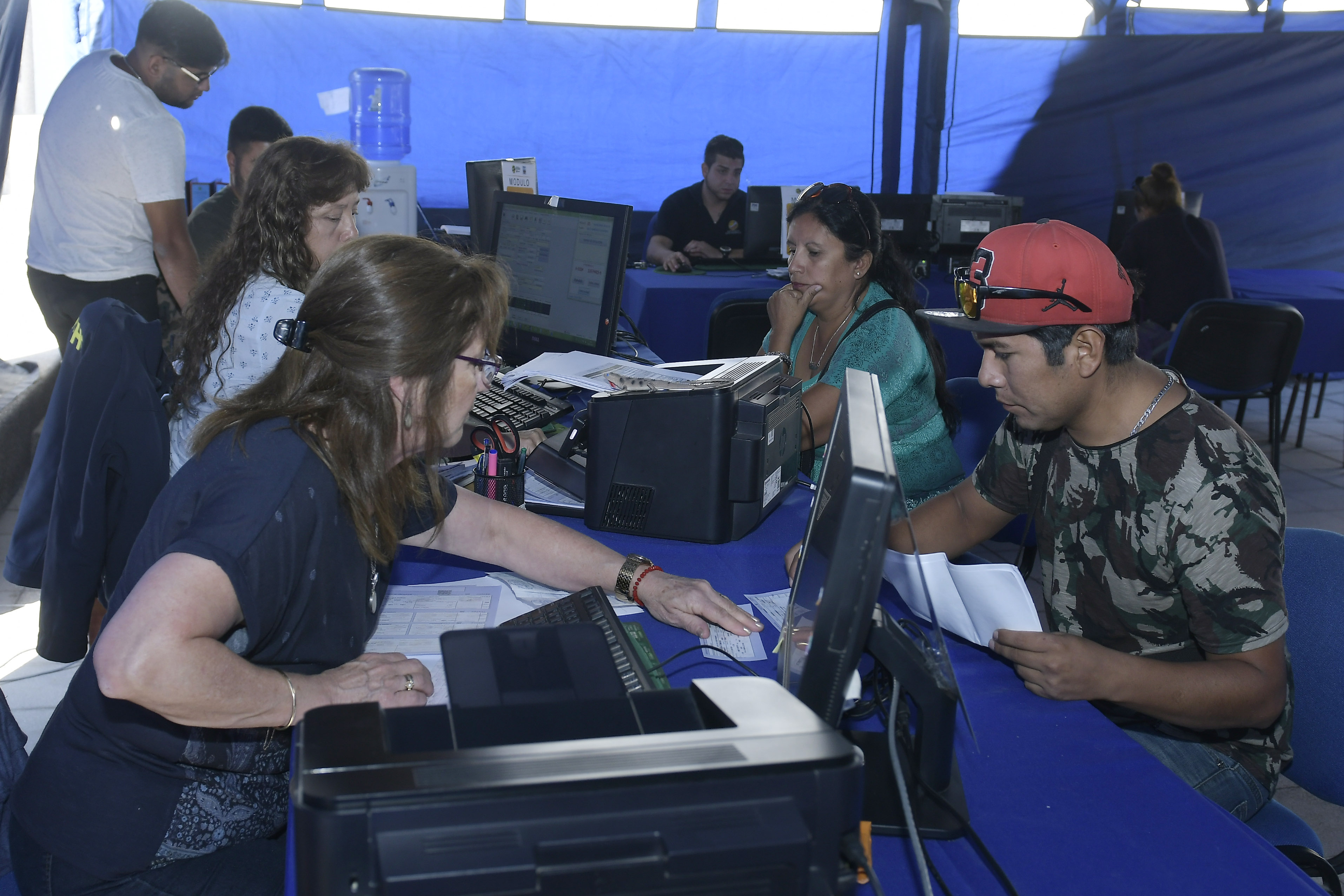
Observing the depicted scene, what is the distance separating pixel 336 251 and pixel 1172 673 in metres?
1.18

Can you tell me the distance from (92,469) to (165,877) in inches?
32.7

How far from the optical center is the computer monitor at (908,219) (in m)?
4.72

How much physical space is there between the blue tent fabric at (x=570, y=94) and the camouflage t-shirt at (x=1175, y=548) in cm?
464

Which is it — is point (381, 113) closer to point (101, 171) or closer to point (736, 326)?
point (101, 171)

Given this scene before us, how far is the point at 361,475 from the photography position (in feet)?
3.67

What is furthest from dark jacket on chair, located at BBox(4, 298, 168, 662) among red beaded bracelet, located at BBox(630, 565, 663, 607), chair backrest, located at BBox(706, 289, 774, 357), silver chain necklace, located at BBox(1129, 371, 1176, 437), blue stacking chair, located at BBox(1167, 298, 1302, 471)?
blue stacking chair, located at BBox(1167, 298, 1302, 471)

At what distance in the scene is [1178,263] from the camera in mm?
4410

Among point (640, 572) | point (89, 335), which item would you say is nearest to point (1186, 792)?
point (640, 572)

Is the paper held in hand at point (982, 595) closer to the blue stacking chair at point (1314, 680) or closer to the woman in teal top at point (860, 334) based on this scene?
the blue stacking chair at point (1314, 680)

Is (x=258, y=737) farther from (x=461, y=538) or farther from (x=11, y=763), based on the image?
(x=461, y=538)

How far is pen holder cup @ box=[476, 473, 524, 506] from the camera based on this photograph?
180cm

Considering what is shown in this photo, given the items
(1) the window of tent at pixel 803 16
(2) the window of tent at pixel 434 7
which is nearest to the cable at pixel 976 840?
(2) the window of tent at pixel 434 7

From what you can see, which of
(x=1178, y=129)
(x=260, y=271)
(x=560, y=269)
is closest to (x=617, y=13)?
(x=560, y=269)

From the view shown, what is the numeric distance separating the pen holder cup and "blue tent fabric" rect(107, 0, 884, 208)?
160 inches
